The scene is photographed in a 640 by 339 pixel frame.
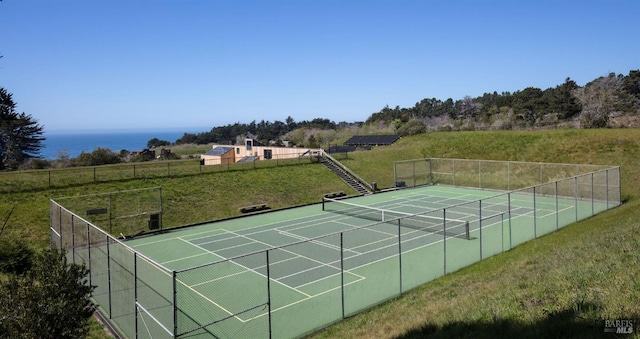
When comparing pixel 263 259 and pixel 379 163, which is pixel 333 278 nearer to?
pixel 263 259

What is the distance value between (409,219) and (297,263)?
10435 mm

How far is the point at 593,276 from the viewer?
10211 millimetres

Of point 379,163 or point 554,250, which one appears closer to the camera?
point 554,250

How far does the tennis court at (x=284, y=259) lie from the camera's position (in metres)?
13.4

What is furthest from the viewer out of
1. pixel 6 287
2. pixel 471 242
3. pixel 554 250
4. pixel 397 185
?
pixel 397 185

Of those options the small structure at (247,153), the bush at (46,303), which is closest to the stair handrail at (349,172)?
the small structure at (247,153)

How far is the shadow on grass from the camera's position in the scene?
23.6 feet

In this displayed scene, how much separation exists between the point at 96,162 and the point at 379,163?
32373 mm

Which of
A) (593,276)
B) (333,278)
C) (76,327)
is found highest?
(593,276)

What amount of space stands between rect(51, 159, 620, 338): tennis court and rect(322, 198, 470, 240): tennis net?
20 centimetres

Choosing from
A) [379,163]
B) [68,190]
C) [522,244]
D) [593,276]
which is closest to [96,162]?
[68,190]

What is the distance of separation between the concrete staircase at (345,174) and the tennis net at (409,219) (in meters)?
6.16

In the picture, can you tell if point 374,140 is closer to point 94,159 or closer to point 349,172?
point 349,172

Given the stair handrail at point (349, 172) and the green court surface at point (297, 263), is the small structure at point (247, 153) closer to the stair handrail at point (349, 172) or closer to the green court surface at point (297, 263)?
the stair handrail at point (349, 172)
